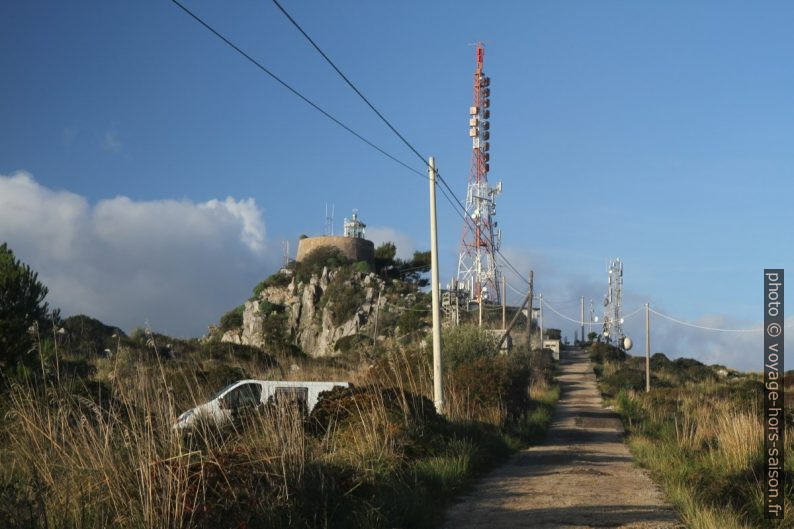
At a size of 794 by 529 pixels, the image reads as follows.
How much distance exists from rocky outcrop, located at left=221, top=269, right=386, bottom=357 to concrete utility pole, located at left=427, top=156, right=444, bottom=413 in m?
48.8

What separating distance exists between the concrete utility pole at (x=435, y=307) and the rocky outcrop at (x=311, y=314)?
4881 cm

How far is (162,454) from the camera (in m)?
8.27

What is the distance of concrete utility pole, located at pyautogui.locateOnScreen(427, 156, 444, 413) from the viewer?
20.5 m

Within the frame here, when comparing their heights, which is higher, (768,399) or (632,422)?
(768,399)

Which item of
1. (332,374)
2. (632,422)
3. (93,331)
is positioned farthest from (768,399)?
(93,331)

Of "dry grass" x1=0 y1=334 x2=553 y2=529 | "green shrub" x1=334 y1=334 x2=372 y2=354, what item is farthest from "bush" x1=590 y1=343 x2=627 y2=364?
"dry grass" x1=0 y1=334 x2=553 y2=529

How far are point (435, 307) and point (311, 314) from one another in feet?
204

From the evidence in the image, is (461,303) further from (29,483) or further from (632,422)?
(29,483)

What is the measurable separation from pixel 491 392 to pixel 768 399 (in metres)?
9.60

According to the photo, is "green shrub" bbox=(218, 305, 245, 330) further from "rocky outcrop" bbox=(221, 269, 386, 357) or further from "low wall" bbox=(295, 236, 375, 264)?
"low wall" bbox=(295, 236, 375, 264)

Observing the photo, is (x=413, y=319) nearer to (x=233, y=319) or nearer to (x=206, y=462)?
(x=233, y=319)

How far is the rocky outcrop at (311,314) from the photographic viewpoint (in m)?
75.2

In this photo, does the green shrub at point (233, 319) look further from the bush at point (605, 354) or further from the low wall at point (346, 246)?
the bush at point (605, 354)

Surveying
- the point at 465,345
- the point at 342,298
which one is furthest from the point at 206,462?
the point at 342,298
